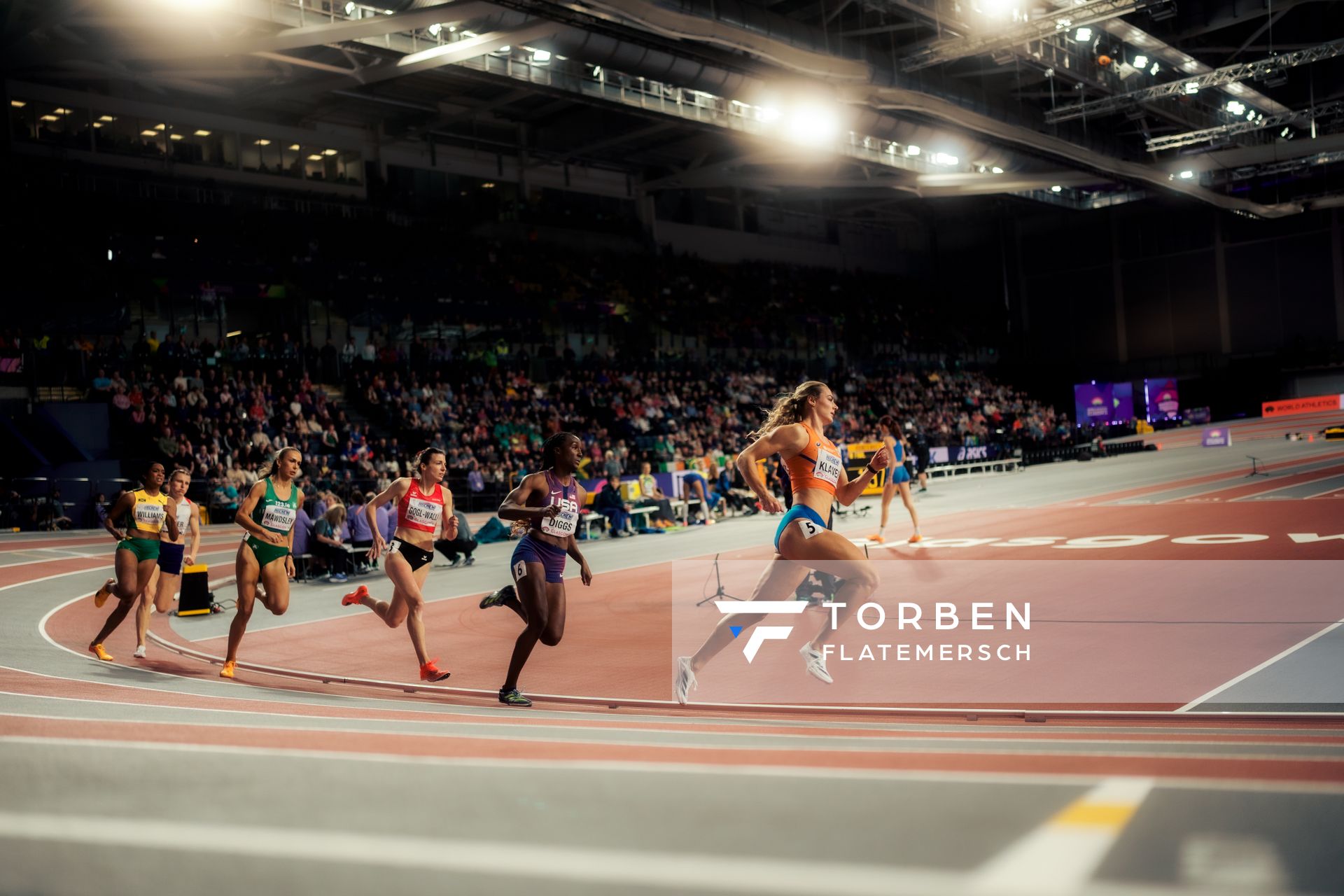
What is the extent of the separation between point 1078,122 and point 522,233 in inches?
808

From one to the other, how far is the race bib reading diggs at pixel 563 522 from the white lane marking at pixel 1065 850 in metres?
4.09

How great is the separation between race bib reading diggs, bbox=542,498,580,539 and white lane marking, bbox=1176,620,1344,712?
148 inches

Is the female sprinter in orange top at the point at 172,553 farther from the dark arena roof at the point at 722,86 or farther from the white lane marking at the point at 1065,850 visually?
the dark arena roof at the point at 722,86


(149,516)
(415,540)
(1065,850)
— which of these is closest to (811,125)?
(149,516)

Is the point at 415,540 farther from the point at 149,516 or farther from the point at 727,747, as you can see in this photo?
the point at 727,747

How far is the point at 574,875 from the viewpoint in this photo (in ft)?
9.71

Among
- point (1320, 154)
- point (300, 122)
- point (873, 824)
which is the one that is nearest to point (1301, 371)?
point (1320, 154)

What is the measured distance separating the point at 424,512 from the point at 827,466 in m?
3.32

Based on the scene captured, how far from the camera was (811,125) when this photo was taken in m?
29.1

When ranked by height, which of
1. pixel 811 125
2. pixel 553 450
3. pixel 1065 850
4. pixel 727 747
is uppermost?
pixel 811 125

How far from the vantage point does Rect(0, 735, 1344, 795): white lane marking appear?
138 inches

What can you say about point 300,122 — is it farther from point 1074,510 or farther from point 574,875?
point 574,875

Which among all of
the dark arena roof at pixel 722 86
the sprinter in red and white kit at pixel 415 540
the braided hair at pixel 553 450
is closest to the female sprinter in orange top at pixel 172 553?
the sprinter in red and white kit at pixel 415 540

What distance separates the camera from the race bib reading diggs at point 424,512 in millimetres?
8031
